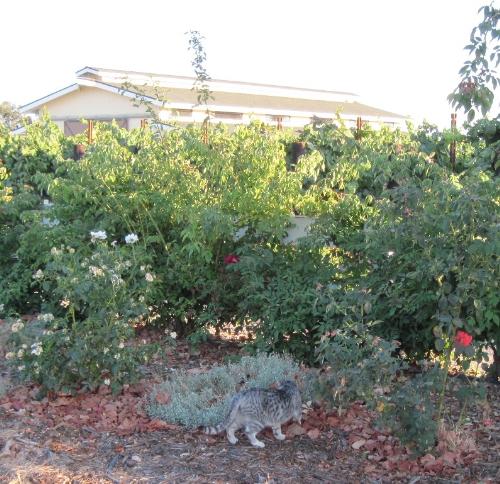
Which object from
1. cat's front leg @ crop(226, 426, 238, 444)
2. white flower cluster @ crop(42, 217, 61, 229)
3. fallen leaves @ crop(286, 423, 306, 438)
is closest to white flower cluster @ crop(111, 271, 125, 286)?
cat's front leg @ crop(226, 426, 238, 444)

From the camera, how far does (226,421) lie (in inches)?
191

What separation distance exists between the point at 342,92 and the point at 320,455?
1143 inches

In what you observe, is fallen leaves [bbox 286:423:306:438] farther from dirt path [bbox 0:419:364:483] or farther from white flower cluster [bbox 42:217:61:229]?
white flower cluster [bbox 42:217:61:229]

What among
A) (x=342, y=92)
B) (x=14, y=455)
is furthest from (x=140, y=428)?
(x=342, y=92)

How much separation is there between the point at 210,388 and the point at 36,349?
1304 millimetres

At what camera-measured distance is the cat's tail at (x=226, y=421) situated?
4.80 meters

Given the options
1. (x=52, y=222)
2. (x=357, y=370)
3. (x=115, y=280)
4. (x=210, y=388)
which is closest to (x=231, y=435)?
(x=210, y=388)

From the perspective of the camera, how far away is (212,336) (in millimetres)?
8008

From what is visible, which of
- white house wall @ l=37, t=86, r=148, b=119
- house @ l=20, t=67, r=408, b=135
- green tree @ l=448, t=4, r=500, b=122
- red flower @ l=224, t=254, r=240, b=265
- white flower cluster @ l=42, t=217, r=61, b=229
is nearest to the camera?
green tree @ l=448, t=4, r=500, b=122

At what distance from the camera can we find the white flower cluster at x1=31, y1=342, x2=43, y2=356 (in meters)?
5.38

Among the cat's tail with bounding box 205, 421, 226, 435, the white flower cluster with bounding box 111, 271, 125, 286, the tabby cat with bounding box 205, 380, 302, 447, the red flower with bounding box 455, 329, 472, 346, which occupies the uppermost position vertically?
the white flower cluster with bounding box 111, 271, 125, 286

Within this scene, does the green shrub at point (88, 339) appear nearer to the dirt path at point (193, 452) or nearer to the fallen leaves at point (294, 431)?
the dirt path at point (193, 452)

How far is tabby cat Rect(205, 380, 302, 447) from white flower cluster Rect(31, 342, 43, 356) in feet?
4.56

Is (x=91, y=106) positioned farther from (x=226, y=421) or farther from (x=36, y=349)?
(x=226, y=421)
